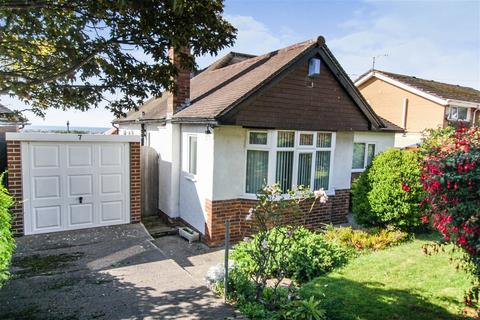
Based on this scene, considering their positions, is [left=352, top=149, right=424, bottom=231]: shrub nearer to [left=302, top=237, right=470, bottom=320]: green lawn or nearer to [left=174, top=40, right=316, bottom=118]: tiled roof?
[left=302, top=237, right=470, bottom=320]: green lawn

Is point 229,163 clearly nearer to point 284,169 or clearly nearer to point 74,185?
point 284,169

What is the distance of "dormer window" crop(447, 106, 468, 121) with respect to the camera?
73.8 ft

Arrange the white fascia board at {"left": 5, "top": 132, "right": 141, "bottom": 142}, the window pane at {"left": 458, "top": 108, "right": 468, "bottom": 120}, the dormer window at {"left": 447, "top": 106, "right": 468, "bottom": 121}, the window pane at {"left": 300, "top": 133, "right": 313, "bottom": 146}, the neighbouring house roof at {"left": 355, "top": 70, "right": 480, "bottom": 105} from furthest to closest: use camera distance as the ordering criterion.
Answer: the window pane at {"left": 458, "top": 108, "right": 468, "bottom": 120}, the dormer window at {"left": 447, "top": 106, "right": 468, "bottom": 121}, the neighbouring house roof at {"left": 355, "top": 70, "right": 480, "bottom": 105}, the window pane at {"left": 300, "top": 133, "right": 313, "bottom": 146}, the white fascia board at {"left": 5, "top": 132, "right": 141, "bottom": 142}

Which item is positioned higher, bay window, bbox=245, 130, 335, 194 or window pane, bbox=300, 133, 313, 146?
window pane, bbox=300, 133, 313, 146

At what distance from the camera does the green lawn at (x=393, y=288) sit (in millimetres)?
4992

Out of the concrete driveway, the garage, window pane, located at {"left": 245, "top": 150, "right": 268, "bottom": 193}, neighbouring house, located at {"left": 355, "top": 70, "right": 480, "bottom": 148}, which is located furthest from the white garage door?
neighbouring house, located at {"left": 355, "top": 70, "right": 480, "bottom": 148}

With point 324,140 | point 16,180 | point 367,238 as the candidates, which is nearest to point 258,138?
point 324,140

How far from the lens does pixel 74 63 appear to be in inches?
264

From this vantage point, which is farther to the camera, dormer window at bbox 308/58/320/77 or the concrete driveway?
dormer window at bbox 308/58/320/77

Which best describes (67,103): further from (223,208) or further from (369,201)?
(369,201)

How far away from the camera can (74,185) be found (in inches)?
343

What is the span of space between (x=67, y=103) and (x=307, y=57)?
6.87 m

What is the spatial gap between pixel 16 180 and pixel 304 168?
8061mm

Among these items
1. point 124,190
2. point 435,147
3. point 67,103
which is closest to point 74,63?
point 67,103
